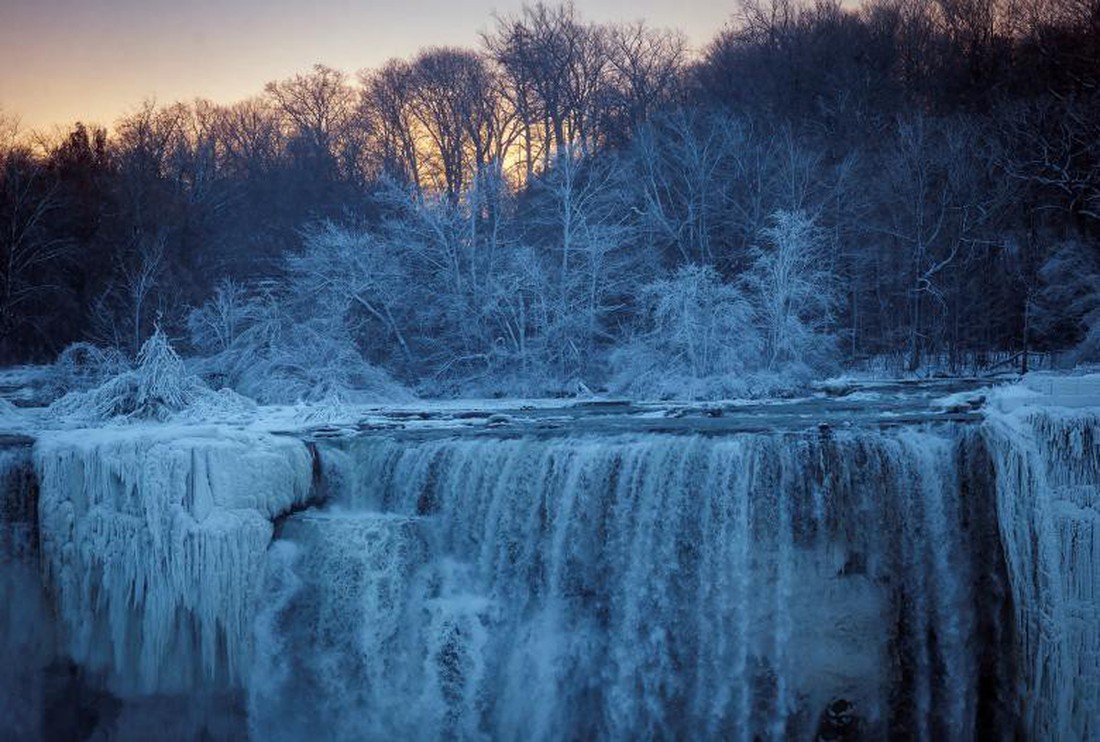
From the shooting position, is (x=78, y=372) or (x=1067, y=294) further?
(x=1067, y=294)

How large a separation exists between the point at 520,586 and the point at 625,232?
17491mm

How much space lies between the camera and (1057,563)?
29.7 feet

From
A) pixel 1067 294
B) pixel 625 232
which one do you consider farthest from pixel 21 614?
pixel 1067 294

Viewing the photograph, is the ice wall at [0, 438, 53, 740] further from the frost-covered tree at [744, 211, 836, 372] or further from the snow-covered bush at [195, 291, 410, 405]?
the frost-covered tree at [744, 211, 836, 372]

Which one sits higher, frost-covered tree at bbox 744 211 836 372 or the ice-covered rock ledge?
frost-covered tree at bbox 744 211 836 372

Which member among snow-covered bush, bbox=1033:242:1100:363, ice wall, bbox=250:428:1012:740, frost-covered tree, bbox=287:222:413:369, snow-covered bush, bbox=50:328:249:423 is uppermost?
frost-covered tree, bbox=287:222:413:369

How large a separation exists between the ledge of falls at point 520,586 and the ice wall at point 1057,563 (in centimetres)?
40

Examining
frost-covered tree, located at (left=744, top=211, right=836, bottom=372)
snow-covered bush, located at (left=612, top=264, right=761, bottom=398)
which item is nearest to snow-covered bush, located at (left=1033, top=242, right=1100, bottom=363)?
frost-covered tree, located at (left=744, top=211, right=836, bottom=372)

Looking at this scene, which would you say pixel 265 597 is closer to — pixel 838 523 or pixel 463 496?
pixel 463 496

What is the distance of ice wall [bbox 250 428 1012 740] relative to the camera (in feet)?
34.8

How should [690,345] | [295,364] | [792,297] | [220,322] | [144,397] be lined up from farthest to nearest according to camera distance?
[220,322]
[792,297]
[295,364]
[690,345]
[144,397]

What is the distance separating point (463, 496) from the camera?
12.7 metres

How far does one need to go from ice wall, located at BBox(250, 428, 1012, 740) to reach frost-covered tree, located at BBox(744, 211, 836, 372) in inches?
A: 433

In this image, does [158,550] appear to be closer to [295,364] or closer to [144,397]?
[144,397]
